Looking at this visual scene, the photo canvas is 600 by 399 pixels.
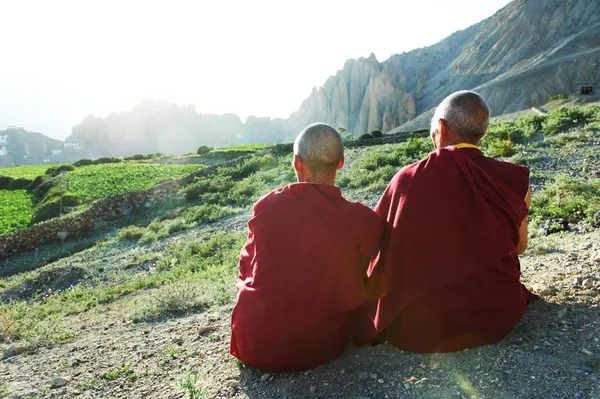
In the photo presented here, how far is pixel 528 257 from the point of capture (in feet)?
17.1

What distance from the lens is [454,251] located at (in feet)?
9.00

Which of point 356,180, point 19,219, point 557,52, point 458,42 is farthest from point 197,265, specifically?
point 458,42

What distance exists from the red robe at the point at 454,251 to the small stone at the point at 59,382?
3.29 metres

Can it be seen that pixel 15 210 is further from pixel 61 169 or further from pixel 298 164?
pixel 298 164

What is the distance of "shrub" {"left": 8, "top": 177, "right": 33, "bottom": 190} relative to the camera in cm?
3269

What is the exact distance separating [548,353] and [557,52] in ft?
237

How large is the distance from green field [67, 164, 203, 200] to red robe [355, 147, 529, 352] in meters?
22.3

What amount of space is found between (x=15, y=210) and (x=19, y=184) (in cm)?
1196

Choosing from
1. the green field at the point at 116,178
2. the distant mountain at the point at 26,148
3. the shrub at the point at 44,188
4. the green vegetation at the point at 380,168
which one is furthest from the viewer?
the distant mountain at the point at 26,148

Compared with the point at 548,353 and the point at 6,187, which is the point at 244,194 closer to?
the point at 548,353

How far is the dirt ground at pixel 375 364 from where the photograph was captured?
2617 mm

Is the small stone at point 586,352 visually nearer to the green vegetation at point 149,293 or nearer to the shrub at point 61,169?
the green vegetation at point 149,293

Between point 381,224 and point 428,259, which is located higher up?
point 381,224

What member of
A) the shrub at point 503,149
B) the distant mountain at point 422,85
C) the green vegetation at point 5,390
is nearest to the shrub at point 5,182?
the green vegetation at point 5,390
